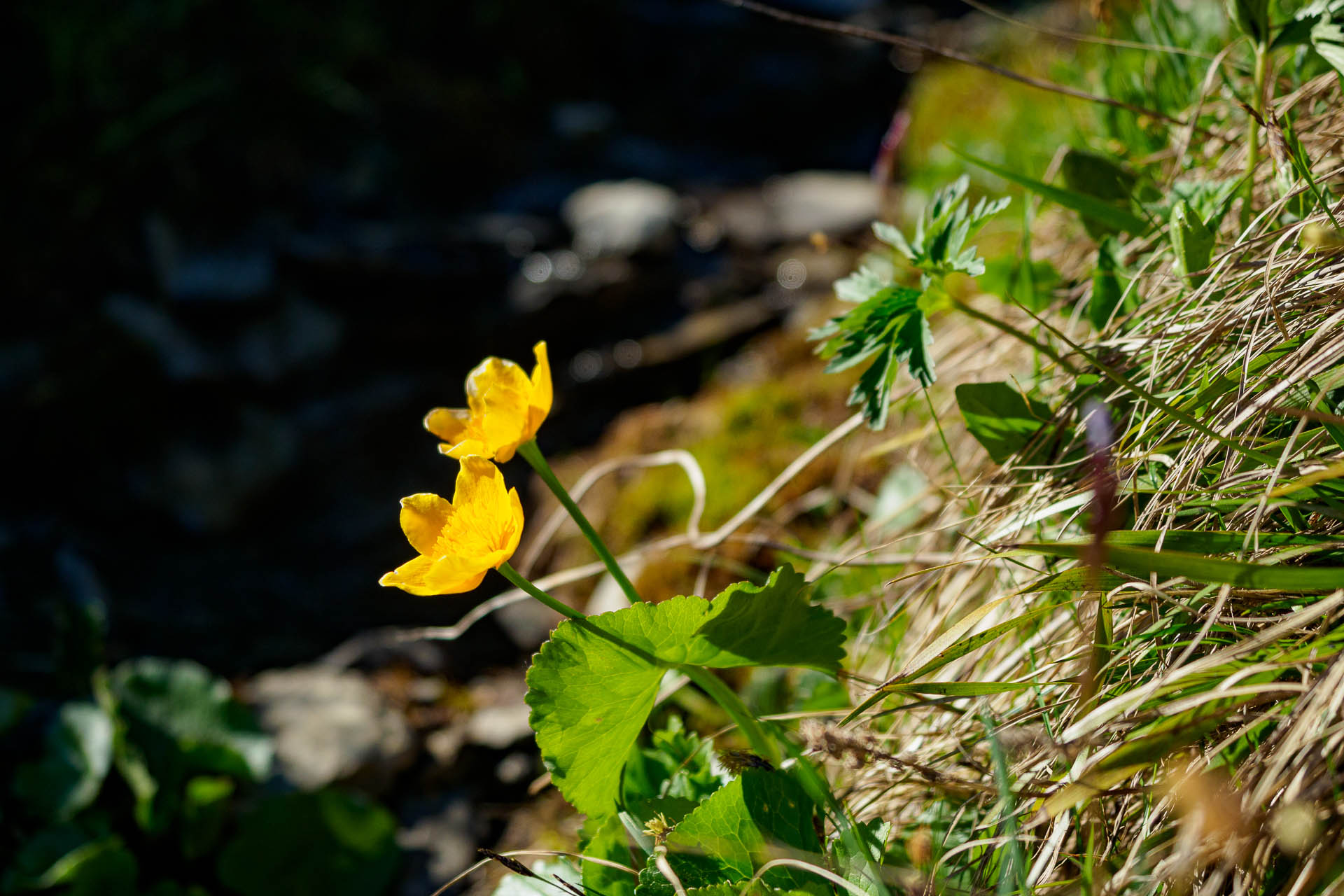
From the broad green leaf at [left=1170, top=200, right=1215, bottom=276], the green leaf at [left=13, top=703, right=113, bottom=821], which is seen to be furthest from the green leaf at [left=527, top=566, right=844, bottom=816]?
the green leaf at [left=13, top=703, right=113, bottom=821]

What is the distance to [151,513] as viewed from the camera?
4.79 meters

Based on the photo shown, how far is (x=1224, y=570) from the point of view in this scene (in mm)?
900

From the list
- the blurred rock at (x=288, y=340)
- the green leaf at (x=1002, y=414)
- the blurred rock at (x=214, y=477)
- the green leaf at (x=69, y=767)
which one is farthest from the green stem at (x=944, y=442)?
the blurred rock at (x=288, y=340)

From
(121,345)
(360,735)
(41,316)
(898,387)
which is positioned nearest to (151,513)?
(121,345)

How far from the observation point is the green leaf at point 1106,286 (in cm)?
149

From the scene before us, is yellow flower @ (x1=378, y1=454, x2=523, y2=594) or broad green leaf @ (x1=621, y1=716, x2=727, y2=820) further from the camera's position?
broad green leaf @ (x1=621, y1=716, x2=727, y2=820)

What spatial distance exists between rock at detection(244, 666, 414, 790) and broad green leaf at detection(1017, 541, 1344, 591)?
80.6 inches

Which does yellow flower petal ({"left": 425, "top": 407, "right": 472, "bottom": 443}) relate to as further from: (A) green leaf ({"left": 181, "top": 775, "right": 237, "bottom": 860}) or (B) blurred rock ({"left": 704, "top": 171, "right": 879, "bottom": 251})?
(B) blurred rock ({"left": 704, "top": 171, "right": 879, "bottom": 251})

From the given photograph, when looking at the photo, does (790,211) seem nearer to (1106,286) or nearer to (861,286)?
(1106,286)

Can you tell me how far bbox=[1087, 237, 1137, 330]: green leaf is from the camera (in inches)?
58.8

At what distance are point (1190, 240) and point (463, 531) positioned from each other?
107cm

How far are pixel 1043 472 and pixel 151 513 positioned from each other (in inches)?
187

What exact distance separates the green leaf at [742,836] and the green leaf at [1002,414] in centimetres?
61

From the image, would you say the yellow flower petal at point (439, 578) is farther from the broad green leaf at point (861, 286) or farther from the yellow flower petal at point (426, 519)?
the broad green leaf at point (861, 286)
